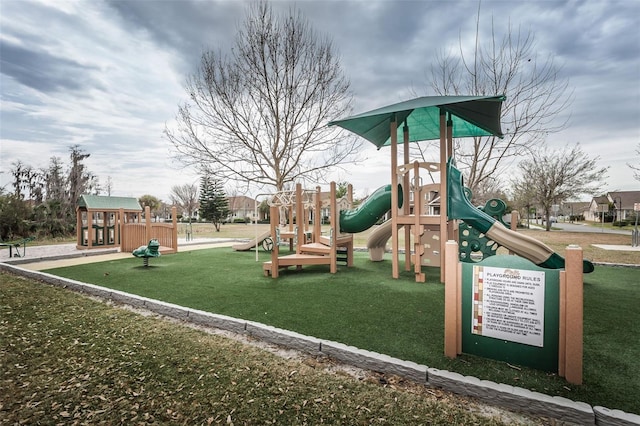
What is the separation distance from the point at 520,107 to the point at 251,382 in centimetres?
1148

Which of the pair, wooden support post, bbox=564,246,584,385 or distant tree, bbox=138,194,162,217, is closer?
wooden support post, bbox=564,246,584,385

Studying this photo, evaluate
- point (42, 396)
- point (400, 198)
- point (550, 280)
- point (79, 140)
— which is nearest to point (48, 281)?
point (42, 396)

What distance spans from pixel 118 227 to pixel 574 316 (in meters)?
15.1

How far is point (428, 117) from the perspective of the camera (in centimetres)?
750

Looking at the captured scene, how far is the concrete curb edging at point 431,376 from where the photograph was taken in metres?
2.17

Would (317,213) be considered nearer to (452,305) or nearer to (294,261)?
(294,261)

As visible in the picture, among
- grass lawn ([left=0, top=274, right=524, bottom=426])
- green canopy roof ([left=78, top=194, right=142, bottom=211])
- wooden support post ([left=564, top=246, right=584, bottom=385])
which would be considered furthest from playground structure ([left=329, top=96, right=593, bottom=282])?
green canopy roof ([left=78, top=194, right=142, bottom=211])

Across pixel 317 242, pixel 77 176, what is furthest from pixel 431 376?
pixel 77 176

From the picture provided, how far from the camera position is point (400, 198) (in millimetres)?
7090

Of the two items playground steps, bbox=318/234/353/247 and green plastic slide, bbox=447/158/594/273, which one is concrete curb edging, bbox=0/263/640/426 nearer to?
playground steps, bbox=318/234/353/247

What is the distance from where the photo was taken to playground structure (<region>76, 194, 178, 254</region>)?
11688mm

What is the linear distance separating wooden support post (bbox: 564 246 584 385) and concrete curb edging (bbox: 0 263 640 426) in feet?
1.41

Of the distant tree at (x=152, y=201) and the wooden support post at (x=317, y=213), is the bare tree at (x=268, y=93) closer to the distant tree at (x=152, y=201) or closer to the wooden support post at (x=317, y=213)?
the wooden support post at (x=317, y=213)

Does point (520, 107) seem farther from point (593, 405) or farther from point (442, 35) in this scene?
point (593, 405)
